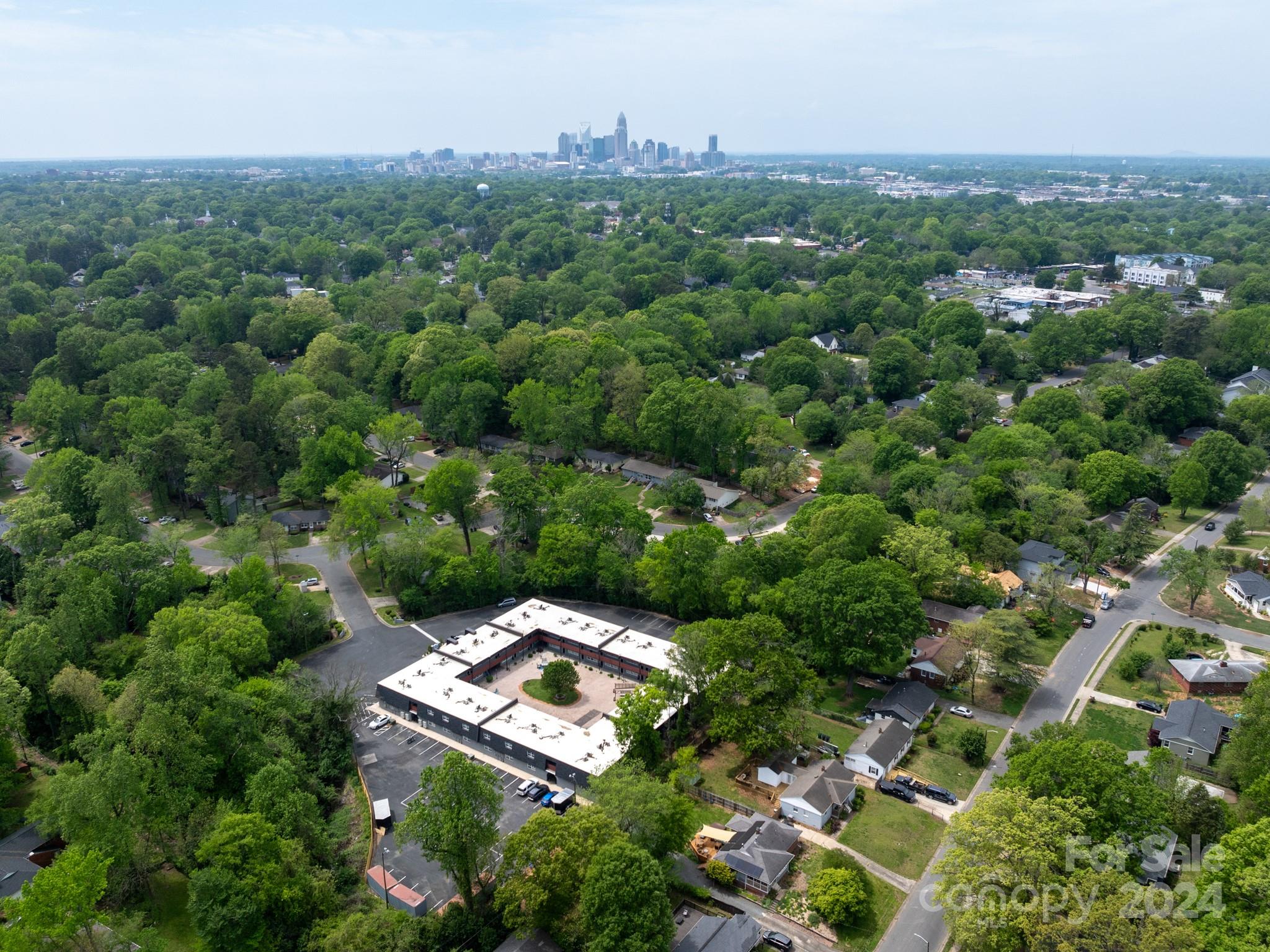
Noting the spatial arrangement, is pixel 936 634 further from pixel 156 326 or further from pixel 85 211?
pixel 85 211

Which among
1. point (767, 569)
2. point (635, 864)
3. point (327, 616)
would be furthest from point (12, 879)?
point (767, 569)

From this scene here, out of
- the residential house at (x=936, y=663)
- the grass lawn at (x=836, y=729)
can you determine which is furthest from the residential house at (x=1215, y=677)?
the grass lawn at (x=836, y=729)

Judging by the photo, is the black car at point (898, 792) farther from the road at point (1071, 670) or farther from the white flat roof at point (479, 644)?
the white flat roof at point (479, 644)

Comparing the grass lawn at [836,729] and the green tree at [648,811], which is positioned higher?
the green tree at [648,811]

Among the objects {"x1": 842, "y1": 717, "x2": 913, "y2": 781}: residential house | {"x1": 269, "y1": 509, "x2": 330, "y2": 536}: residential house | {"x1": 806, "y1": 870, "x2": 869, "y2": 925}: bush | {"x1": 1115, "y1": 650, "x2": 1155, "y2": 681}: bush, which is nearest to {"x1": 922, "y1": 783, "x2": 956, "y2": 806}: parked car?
{"x1": 842, "y1": 717, "x2": 913, "y2": 781}: residential house

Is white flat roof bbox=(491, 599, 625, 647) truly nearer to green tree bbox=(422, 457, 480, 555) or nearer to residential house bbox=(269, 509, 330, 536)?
green tree bbox=(422, 457, 480, 555)

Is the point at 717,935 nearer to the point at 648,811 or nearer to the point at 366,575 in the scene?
the point at 648,811
